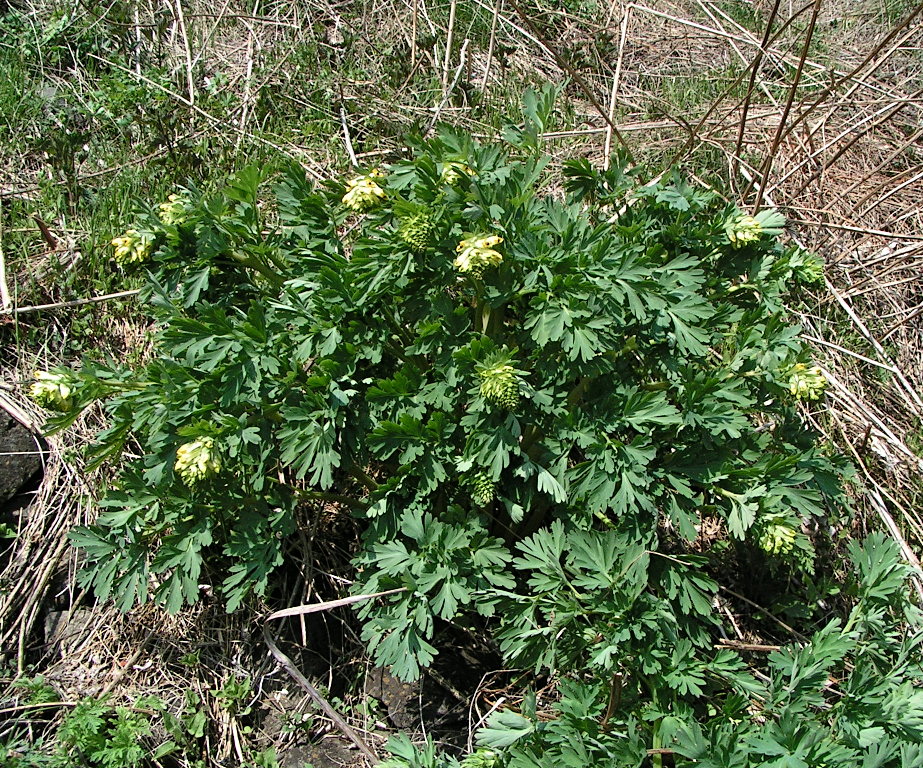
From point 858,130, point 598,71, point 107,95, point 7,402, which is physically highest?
point 858,130

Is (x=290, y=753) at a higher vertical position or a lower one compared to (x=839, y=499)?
lower

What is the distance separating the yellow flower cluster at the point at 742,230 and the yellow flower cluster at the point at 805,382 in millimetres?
486

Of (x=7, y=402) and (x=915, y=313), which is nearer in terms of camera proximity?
(x=7, y=402)

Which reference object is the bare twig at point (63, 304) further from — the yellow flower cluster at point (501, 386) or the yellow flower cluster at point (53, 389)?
the yellow flower cluster at point (501, 386)

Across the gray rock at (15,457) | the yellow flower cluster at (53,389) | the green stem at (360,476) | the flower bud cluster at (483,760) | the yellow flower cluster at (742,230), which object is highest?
the yellow flower cluster at (742,230)

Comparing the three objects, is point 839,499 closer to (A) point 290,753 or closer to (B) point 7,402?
(A) point 290,753

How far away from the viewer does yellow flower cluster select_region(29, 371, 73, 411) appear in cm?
272

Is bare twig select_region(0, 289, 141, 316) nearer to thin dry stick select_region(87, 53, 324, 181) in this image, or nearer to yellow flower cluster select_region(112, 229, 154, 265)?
yellow flower cluster select_region(112, 229, 154, 265)

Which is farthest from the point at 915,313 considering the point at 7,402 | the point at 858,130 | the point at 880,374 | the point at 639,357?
the point at 7,402

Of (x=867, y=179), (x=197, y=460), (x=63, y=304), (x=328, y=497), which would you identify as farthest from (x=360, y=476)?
(x=867, y=179)

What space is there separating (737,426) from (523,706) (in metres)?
1.12

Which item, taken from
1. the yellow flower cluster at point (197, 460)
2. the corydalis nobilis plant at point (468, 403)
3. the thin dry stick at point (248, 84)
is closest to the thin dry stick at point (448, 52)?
the thin dry stick at point (248, 84)

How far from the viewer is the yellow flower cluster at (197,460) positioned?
2506 mm

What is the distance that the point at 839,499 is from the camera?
296 centimetres
